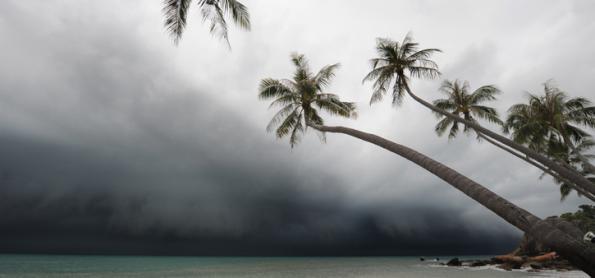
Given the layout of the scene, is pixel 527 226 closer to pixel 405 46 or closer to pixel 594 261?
pixel 594 261

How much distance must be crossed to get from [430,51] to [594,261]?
12969 mm

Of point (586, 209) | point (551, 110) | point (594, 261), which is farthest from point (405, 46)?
point (586, 209)

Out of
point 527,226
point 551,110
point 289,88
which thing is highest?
point 289,88

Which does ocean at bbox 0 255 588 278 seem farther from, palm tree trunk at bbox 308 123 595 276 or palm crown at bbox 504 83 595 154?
palm tree trunk at bbox 308 123 595 276

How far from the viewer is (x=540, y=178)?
25.3 m

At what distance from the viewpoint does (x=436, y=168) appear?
824cm

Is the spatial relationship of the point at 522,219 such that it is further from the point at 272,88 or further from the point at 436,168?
the point at 272,88

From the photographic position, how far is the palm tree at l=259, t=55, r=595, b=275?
459 centimetres

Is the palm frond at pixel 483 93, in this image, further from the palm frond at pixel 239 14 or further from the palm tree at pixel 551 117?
the palm frond at pixel 239 14

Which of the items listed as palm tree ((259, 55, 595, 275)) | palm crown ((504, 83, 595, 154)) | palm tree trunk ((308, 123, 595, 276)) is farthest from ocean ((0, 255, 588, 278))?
palm tree trunk ((308, 123, 595, 276))

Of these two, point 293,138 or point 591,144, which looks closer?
point 293,138

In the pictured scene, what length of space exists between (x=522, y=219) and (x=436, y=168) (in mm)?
2767

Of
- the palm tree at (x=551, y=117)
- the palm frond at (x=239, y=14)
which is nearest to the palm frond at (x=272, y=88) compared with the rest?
the palm frond at (x=239, y=14)

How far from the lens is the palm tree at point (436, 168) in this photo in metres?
4.59
